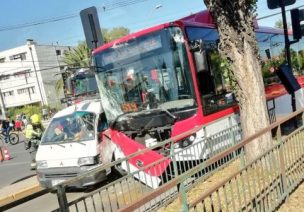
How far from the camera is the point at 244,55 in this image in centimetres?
677

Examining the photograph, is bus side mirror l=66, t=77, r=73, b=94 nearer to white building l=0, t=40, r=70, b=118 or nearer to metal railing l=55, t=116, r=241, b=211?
metal railing l=55, t=116, r=241, b=211

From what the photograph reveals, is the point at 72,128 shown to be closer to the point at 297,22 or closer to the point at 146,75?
the point at 146,75

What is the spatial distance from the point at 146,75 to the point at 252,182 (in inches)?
177

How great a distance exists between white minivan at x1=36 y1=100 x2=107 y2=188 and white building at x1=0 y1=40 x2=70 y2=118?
2009 inches

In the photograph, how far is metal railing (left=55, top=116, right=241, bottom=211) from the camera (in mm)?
4402

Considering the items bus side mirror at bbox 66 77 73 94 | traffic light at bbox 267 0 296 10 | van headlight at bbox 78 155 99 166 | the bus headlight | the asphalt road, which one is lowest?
the asphalt road

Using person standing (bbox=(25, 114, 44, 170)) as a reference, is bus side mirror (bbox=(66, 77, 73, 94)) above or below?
above

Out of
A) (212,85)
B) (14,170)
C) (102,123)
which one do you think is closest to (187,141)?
(212,85)

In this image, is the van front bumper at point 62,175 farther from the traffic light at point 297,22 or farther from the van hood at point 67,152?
the traffic light at point 297,22

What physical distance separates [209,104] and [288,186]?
10.6 feet

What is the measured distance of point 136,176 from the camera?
612 centimetres

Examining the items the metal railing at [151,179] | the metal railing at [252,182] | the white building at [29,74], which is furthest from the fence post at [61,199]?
the white building at [29,74]

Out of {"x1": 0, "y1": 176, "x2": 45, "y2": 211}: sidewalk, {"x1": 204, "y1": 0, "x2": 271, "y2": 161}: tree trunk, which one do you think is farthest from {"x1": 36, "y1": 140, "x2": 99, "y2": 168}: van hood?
{"x1": 204, "y1": 0, "x2": 271, "y2": 161}: tree trunk

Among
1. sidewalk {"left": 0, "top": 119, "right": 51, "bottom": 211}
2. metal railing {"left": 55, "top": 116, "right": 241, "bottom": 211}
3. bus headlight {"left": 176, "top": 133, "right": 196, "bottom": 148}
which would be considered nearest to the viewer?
metal railing {"left": 55, "top": 116, "right": 241, "bottom": 211}
